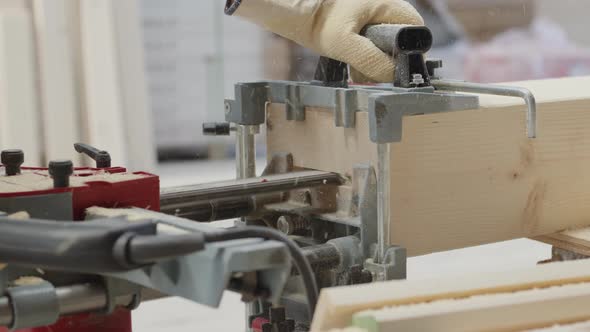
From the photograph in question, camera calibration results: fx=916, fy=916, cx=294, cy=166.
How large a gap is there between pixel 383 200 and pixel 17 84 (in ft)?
7.14

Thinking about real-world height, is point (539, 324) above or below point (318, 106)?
below

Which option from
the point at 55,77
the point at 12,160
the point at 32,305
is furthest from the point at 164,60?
the point at 32,305

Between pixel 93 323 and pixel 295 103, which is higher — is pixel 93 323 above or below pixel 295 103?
below

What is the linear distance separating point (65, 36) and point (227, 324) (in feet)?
4.27

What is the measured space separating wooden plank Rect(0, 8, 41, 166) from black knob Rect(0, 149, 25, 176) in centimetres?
205

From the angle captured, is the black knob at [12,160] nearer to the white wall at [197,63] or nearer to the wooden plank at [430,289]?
the wooden plank at [430,289]

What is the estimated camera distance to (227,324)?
2521 millimetres

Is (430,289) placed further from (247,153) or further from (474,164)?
(247,153)

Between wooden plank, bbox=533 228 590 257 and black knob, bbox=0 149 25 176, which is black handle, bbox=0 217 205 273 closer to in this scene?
black knob, bbox=0 149 25 176

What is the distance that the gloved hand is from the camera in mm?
1436

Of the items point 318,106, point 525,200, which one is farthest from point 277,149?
point 525,200

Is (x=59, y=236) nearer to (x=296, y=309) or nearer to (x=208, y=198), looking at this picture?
(x=208, y=198)

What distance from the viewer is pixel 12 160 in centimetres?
117

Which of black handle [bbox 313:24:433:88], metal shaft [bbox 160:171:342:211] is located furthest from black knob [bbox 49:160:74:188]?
black handle [bbox 313:24:433:88]
